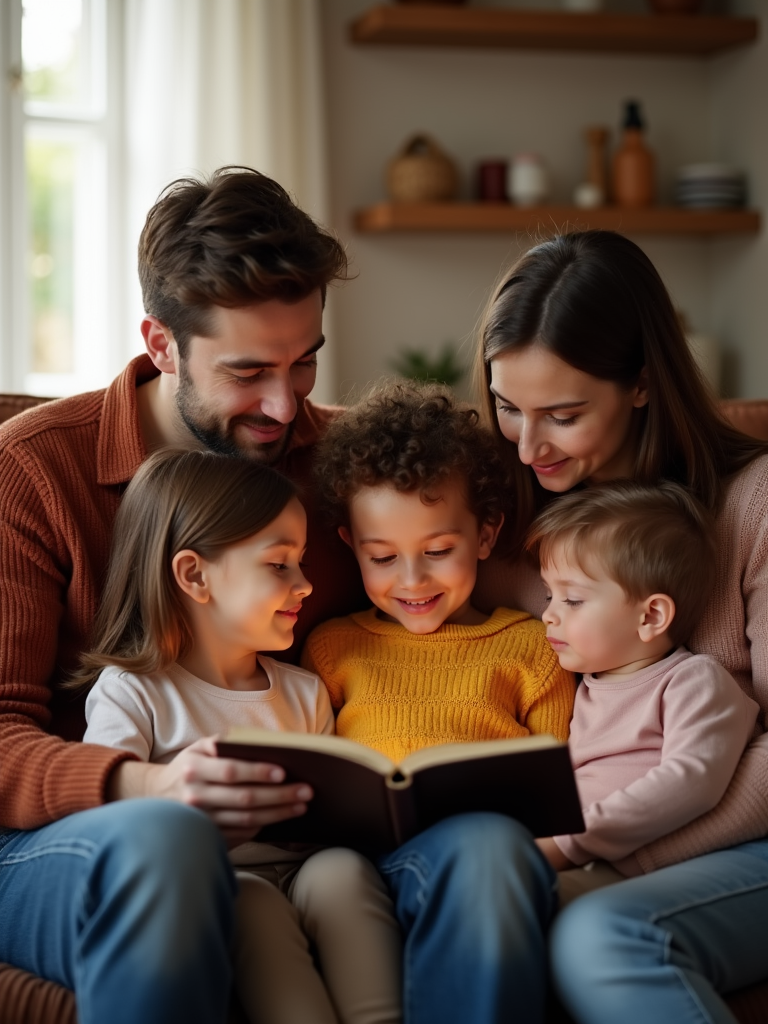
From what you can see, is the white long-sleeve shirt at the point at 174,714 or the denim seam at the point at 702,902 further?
the white long-sleeve shirt at the point at 174,714

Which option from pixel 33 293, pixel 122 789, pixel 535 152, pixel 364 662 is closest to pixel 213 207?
pixel 364 662

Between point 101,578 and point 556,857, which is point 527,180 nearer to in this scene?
point 101,578

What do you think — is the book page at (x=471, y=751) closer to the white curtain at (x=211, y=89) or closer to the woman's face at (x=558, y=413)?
the woman's face at (x=558, y=413)

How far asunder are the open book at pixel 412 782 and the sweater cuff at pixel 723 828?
0.18m

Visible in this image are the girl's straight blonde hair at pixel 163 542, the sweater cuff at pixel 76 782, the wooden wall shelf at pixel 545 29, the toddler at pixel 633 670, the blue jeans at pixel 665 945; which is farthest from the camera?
the wooden wall shelf at pixel 545 29

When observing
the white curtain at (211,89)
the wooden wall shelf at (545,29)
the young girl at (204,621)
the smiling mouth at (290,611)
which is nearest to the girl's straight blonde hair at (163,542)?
the young girl at (204,621)

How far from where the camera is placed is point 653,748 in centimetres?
168

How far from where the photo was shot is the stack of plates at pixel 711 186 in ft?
13.6

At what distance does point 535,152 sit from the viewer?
166 inches

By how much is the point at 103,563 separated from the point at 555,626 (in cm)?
67

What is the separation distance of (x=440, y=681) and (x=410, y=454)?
1.11 ft

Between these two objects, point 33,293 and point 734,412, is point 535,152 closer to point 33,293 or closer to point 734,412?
point 33,293

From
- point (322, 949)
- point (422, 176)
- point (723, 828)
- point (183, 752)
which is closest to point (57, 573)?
point (183, 752)

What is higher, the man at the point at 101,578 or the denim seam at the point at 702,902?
the man at the point at 101,578
